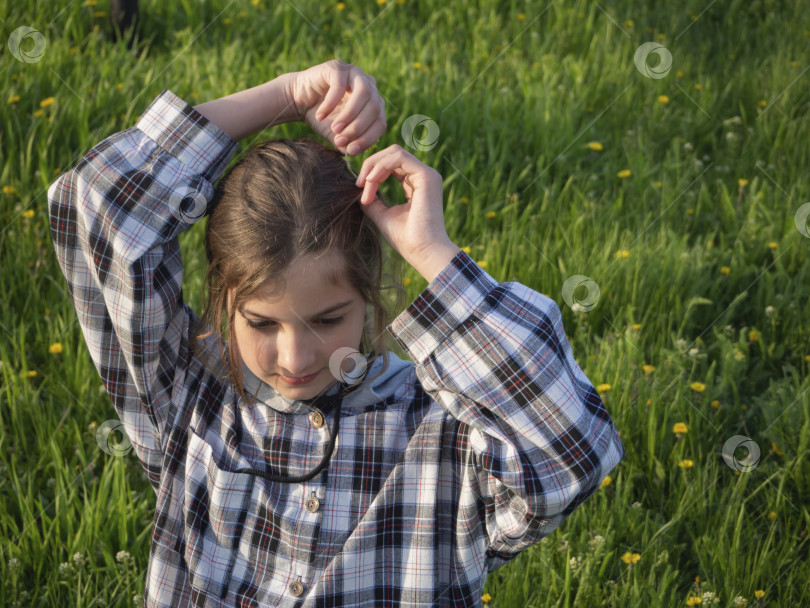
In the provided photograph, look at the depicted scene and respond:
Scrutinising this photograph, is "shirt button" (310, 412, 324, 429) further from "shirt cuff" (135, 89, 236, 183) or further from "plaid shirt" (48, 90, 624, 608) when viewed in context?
"shirt cuff" (135, 89, 236, 183)

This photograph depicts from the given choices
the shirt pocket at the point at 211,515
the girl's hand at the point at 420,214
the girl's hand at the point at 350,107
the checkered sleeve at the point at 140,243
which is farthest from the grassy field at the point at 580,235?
the girl's hand at the point at 420,214

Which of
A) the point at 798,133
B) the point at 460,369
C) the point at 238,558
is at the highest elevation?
the point at 798,133

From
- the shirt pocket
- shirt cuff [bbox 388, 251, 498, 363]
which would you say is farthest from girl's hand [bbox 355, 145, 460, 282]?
the shirt pocket

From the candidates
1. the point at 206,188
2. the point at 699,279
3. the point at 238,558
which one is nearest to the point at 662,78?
the point at 699,279

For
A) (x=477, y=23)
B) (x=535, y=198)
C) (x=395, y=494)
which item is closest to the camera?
(x=395, y=494)

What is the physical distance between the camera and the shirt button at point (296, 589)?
1433 millimetres

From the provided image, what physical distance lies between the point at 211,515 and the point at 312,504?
0.19 metres

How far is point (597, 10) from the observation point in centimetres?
428

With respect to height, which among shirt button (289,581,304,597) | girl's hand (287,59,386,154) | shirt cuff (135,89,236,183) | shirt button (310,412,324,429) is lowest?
shirt button (289,581,304,597)

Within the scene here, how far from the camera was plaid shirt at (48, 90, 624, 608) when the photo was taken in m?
1.30

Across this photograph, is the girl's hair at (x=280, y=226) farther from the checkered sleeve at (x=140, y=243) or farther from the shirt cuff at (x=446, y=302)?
the shirt cuff at (x=446, y=302)

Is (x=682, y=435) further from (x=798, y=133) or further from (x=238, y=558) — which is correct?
(x=798, y=133)

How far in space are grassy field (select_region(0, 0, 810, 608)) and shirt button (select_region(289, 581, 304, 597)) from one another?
0.63 m

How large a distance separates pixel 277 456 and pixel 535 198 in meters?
1.84
